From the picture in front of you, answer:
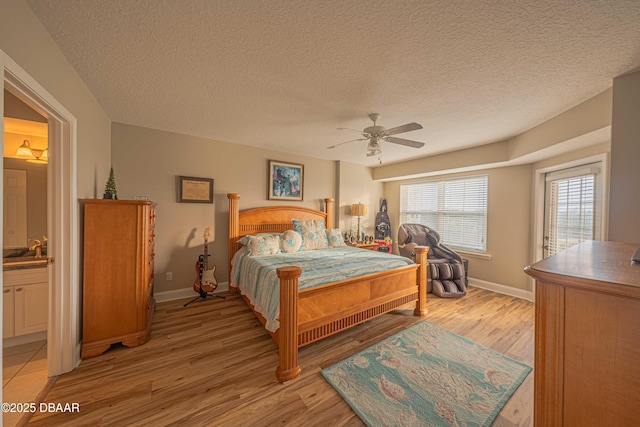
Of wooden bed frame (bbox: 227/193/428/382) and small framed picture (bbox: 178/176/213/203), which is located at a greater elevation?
small framed picture (bbox: 178/176/213/203)

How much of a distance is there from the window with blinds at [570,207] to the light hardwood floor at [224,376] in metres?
1.26

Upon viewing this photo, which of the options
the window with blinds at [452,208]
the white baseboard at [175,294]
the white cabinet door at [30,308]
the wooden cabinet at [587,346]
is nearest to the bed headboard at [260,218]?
the white baseboard at [175,294]

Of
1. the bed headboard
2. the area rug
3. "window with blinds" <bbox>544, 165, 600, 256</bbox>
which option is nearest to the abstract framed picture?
the bed headboard

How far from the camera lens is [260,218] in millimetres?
3895

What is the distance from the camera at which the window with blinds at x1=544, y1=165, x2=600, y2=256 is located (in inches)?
Answer: 105

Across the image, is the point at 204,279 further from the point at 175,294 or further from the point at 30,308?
the point at 30,308

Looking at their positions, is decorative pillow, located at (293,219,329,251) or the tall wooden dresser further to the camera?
decorative pillow, located at (293,219,329,251)

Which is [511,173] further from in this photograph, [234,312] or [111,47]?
[111,47]

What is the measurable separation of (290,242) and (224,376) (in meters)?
1.84

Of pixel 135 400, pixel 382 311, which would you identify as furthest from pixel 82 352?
pixel 382 311

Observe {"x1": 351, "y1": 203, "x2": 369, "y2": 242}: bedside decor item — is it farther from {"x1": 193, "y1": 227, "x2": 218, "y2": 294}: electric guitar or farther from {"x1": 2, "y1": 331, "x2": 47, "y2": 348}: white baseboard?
{"x1": 2, "y1": 331, "x2": 47, "y2": 348}: white baseboard

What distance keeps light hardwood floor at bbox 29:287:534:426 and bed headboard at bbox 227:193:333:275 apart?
4.08 feet

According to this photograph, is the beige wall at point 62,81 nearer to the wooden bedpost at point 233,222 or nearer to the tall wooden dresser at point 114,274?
the tall wooden dresser at point 114,274

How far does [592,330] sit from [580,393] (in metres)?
0.19
